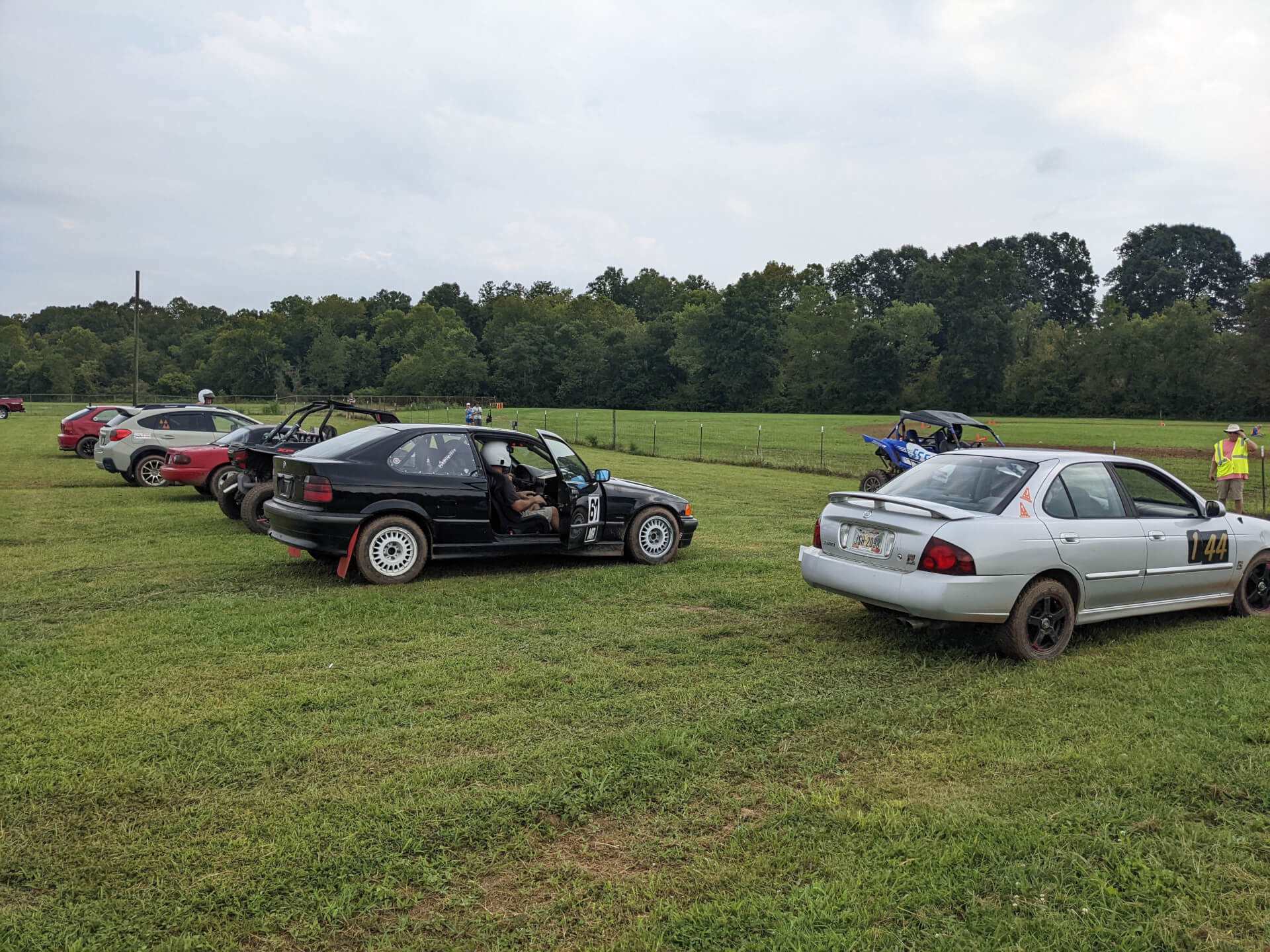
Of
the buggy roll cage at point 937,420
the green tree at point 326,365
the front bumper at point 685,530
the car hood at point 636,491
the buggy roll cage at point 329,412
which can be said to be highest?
the green tree at point 326,365

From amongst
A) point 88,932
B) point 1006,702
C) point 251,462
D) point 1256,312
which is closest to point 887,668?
point 1006,702

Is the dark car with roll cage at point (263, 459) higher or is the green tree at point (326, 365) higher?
the green tree at point (326, 365)

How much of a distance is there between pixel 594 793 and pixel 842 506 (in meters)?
3.58

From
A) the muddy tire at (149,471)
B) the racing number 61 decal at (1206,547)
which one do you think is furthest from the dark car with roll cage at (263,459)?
the racing number 61 decal at (1206,547)

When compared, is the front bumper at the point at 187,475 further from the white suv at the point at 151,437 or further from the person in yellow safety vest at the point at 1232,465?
the person in yellow safety vest at the point at 1232,465

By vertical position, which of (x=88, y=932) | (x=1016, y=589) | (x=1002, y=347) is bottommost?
(x=88, y=932)

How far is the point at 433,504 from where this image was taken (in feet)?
27.7

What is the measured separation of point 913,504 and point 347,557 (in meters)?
4.90

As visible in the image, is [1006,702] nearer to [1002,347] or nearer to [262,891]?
[262,891]

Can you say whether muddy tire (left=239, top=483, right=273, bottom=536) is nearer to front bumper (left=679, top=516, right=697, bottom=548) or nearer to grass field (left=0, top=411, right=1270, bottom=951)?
Answer: grass field (left=0, top=411, right=1270, bottom=951)

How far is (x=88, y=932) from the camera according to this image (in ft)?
9.61

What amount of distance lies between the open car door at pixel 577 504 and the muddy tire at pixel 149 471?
10821 millimetres

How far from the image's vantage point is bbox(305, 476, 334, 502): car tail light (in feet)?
26.2

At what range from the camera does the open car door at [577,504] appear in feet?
29.9
